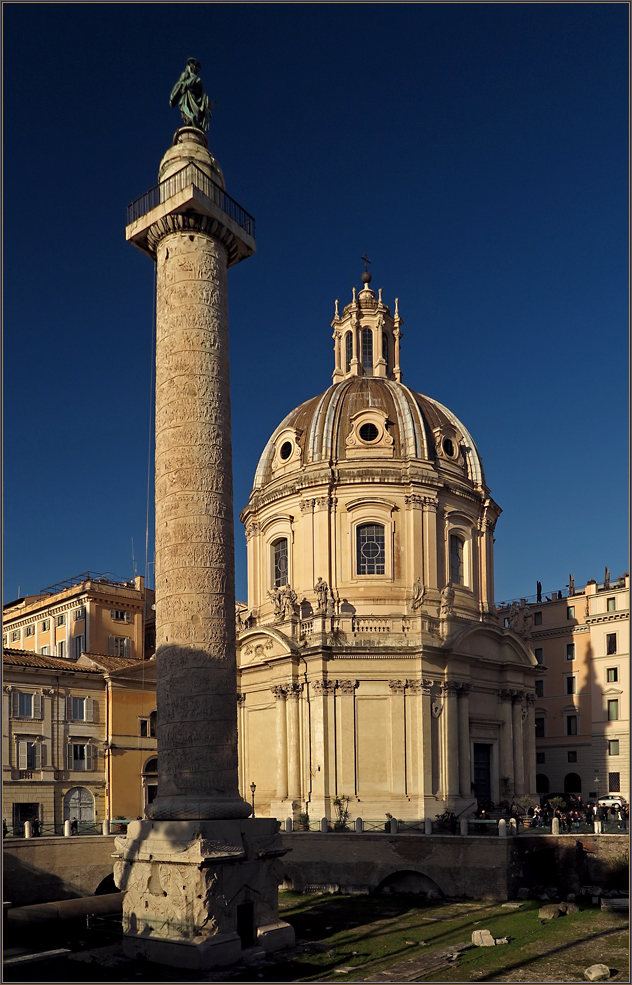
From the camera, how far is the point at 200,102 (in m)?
27.1

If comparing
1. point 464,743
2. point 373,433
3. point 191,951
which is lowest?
point 191,951

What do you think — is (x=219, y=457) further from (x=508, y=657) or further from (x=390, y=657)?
(x=508, y=657)

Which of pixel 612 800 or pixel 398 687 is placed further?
pixel 612 800

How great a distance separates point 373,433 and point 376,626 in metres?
10.0

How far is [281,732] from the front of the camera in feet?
148

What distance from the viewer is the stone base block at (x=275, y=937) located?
23328 mm

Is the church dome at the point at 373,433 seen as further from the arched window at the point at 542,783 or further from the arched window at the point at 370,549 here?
the arched window at the point at 542,783

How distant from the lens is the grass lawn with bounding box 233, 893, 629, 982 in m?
22.4

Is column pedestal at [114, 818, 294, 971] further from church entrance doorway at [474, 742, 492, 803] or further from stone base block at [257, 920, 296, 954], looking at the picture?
church entrance doorway at [474, 742, 492, 803]

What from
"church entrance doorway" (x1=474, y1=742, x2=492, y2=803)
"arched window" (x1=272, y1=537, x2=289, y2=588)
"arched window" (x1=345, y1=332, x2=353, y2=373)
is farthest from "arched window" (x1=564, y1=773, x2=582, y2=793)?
"arched window" (x1=345, y1=332, x2=353, y2=373)

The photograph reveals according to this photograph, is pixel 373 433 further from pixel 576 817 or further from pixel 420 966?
pixel 420 966

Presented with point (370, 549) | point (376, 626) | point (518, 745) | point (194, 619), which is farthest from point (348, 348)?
point (194, 619)

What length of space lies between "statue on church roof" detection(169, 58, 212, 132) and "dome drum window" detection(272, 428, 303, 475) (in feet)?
78.4

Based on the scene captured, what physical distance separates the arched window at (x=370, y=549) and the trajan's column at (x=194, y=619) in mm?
22514
